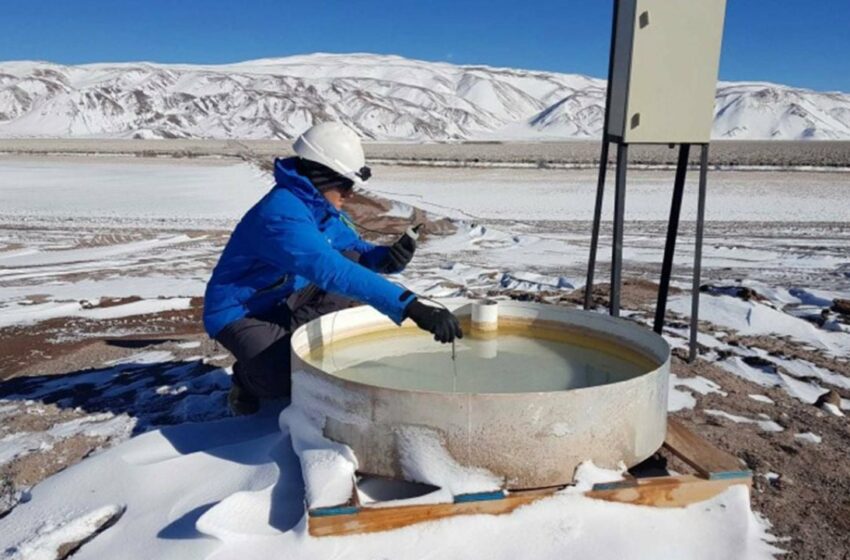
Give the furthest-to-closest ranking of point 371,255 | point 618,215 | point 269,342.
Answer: point 618,215 < point 371,255 < point 269,342

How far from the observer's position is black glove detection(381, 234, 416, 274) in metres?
3.97

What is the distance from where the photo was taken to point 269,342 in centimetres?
353

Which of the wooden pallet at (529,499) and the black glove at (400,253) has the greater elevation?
the black glove at (400,253)

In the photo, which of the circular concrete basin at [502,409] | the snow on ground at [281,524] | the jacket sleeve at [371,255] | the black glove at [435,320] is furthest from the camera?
the jacket sleeve at [371,255]

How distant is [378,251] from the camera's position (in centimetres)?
416

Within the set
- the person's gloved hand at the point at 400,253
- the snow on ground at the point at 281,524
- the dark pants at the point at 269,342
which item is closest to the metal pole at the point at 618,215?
the person's gloved hand at the point at 400,253

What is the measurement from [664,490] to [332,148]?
189 cm

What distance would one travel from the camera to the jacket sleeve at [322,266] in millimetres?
3027

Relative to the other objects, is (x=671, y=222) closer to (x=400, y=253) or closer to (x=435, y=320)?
(x=400, y=253)

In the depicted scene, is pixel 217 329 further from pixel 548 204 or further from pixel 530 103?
pixel 530 103

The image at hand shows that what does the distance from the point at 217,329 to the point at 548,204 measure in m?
13.1

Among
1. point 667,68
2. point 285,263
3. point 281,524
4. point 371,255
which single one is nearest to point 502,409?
point 281,524

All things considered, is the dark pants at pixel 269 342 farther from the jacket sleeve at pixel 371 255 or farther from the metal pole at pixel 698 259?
the metal pole at pixel 698 259

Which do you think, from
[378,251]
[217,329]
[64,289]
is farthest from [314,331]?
[64,289]
